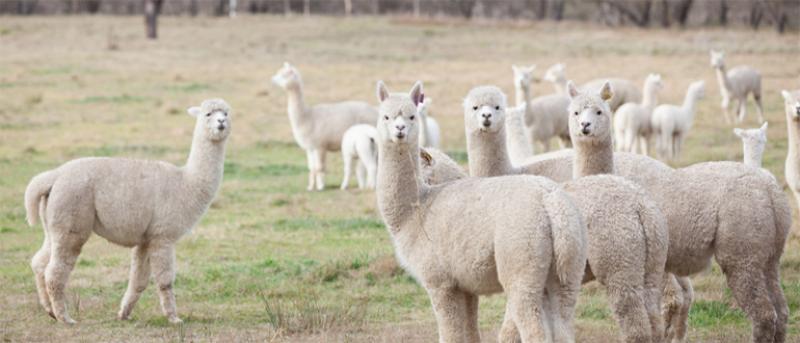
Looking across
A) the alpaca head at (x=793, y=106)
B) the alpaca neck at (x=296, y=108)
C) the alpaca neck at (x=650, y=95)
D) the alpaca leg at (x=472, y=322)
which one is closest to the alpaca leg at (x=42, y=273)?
the alpaca leg at (x=472, y=322)

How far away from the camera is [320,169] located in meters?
16.8

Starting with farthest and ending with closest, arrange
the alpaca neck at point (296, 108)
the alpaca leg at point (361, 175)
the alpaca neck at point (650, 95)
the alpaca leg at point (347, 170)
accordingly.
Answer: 1. the alpaca neck at point (650, 95)
2. the alpaca neck at point (296, 108)
3. the alpaca leg at point (347, 170)
4. the alpaca leg at point (361, 175)

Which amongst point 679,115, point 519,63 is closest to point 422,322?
point 679,115

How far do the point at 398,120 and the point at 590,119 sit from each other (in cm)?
142

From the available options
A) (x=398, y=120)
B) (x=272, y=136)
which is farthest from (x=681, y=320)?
(x=272, y=136)

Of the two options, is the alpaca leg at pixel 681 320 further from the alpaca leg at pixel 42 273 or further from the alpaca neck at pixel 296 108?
the alpaca neck at pixel 296 108

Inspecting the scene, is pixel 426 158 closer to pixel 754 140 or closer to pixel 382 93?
pixel 382 93

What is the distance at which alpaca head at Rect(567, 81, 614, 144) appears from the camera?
772cm

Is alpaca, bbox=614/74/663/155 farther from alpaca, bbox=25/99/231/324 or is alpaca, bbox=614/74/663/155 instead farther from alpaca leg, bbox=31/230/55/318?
alpaca leg, bbox=31/230/55/318

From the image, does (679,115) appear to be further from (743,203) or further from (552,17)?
(552,17)

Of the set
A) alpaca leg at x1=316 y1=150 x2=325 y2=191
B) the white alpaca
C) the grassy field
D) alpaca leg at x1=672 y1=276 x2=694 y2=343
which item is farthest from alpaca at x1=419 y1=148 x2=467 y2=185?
the white alpaca

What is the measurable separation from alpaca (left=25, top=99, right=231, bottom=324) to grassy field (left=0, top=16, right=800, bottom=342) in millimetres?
311

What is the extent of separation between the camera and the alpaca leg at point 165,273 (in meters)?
8.88

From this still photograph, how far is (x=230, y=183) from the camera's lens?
54.4 ft
